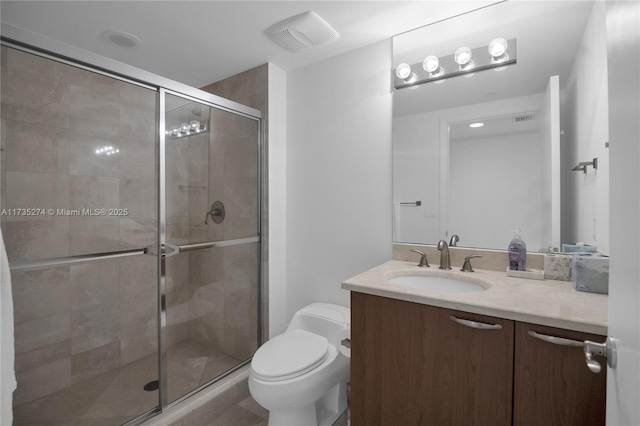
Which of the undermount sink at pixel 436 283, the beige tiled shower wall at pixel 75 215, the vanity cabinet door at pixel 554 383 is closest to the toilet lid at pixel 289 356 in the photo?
the undermount sink at pixel 436 283

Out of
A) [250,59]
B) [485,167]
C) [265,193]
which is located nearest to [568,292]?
[485,167]

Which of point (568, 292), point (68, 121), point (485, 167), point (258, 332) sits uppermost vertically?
point (68, 121)

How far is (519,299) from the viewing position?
105 cm

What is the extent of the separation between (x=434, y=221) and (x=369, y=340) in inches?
32.8

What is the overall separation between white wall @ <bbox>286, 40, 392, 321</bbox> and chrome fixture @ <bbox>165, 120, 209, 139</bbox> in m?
0.62

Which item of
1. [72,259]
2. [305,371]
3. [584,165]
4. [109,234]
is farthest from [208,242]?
[584,165]

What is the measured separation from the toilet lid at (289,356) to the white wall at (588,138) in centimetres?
132

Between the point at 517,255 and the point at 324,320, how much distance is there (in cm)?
108

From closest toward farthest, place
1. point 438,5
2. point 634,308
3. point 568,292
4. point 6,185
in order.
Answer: point 634,308 < point 568,292 < point 6,185 < point 438,5

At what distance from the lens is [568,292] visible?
1.14 meters

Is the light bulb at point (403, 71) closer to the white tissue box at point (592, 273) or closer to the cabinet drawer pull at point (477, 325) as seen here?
the white tissue box at point (592, 273)

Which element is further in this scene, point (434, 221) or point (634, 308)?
point (434, 221)

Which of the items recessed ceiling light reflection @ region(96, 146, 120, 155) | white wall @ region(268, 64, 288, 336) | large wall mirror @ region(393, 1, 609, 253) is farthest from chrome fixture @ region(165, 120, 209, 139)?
large wall mirror @ region(393, 1, 609, 253)

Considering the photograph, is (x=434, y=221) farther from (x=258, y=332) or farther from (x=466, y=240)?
(x=258, y=332)
